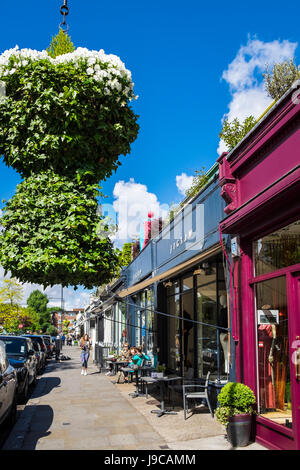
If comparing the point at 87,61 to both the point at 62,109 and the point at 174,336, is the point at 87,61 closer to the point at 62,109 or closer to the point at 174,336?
the point at 62,109

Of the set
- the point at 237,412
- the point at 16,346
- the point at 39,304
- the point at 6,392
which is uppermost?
the point at 39,304

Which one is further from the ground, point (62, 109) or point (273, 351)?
point (62, 109)

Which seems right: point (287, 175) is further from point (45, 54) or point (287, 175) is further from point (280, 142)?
point (45, 54)

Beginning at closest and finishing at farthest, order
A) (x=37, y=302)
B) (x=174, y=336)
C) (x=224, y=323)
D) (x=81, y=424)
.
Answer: (x=81, y=424), (x=224, y=323), (x=174, y=336), (x=37, y=302)

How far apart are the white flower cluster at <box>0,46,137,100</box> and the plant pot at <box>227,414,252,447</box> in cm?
555

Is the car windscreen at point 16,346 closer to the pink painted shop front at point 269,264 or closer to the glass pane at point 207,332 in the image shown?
the glass pane at point 207,332

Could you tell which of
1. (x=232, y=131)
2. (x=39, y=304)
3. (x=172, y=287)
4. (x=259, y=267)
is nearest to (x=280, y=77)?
(x=232, y=131)

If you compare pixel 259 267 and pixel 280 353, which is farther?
pixel 259 267

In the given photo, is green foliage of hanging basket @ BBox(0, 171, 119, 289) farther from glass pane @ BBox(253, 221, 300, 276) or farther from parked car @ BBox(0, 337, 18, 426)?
glass pane @ BBox(253, 221, 300, 276)

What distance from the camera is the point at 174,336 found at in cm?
1516

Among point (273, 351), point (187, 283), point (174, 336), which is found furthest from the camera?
point (174, 336)

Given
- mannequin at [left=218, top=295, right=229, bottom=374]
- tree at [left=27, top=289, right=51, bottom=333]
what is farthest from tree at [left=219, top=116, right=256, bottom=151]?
tree at [left=27, top=289, right=51, bottom=333]

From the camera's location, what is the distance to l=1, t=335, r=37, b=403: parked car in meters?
12.0

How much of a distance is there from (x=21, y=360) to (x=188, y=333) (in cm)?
480
